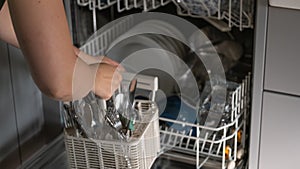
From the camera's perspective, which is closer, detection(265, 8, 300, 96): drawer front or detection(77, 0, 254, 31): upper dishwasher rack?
detection(265, 8, 300, 96): drawer front

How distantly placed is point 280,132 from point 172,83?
37 centimetres

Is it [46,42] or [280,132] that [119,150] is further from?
[46,42]

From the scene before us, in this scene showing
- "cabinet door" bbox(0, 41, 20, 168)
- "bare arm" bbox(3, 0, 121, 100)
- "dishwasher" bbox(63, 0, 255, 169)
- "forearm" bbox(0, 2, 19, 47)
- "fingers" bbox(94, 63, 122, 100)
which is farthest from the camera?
"cabinet door" bbox(0, 41, 20, 168)

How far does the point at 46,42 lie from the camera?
0.95 meters

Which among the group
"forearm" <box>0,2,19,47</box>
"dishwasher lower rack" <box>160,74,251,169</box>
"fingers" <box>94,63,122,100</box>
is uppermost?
"forearm" <box>0,2,19,47</box>

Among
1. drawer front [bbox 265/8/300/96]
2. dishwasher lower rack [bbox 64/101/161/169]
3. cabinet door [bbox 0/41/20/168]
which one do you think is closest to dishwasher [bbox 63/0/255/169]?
dishwasher lower rack [bbox 64/101/161/169]

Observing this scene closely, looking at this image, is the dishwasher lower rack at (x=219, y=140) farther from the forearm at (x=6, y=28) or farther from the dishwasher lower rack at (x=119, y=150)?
the forearm at (x=6, y=28)

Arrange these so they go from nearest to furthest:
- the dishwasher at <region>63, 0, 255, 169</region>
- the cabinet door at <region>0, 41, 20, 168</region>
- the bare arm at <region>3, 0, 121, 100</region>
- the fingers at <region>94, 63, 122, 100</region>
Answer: the bare arm at <region>3, 0, 121, 100</region>, the fingers at <region>94, 63, 122, 100</region>, the dishwasher at <region>63, 0, 255, 169</region>, the cabinet door at <region>0, 41, 20, 168</region>

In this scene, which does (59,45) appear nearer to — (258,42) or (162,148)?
(258,42)

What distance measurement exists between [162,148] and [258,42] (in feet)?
1.33

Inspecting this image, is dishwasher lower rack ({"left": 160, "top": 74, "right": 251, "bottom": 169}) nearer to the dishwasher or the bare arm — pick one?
A: the dishwasher

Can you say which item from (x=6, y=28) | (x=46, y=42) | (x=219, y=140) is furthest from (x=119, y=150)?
(x=46, y=42)

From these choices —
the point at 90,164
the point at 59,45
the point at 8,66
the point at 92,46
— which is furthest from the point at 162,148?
the point at 59,45

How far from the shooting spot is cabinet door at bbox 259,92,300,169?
4.47ft
